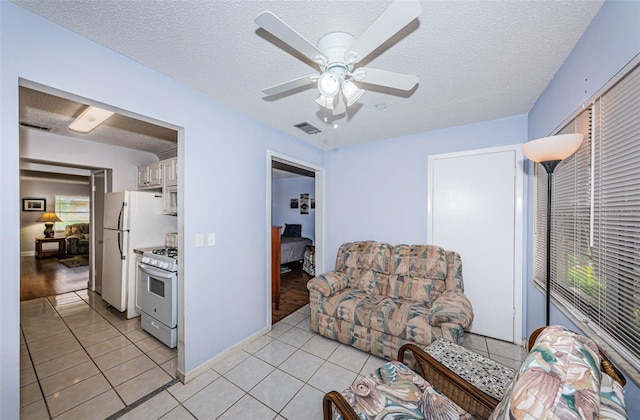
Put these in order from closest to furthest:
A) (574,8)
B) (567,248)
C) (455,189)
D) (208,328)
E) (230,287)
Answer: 1. (574,8)
2. (567,248)
3. (208,328)
4. (230,287)
5. (455,189)

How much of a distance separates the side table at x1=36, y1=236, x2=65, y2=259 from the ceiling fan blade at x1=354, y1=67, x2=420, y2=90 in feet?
32.7

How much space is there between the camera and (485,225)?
8.97ft

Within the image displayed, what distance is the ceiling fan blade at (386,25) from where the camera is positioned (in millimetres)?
890

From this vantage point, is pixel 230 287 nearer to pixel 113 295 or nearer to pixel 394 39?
pixel 113 295

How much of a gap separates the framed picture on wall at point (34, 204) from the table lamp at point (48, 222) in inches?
9.5

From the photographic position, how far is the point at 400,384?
54.6 inches

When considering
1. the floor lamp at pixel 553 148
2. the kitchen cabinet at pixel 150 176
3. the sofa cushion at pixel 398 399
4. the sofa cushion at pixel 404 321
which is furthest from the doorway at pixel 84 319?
the floor lamp at pixel 553 148

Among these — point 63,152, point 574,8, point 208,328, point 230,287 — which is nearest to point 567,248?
point 574,8

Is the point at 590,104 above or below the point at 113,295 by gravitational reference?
above

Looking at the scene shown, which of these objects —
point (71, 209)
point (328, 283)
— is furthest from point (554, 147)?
point (71, 209)

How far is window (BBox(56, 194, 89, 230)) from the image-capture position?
24.2ft

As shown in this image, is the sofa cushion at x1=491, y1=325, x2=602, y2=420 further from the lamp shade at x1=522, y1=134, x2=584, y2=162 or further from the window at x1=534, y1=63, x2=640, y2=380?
the lamp shade at x1=522, y1=134, x2=584, y2=162

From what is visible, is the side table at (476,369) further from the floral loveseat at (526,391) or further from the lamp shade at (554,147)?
the lamp shade at (554,147)

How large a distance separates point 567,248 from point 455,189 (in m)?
1.30
